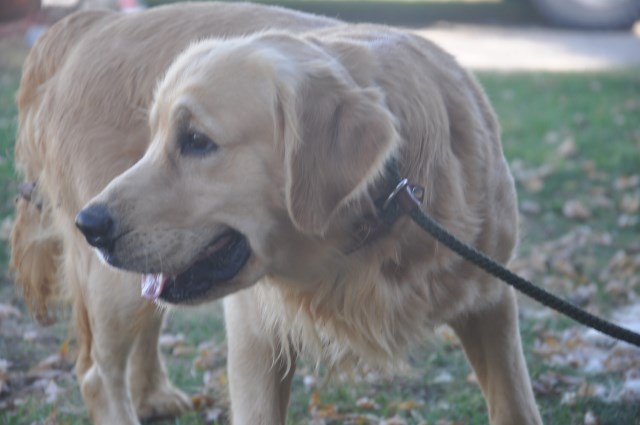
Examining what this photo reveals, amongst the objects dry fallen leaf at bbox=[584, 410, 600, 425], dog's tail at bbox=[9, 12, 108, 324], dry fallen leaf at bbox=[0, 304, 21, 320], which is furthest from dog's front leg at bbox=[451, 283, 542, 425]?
dry fallen leaf at bbox=[0, 304, 21, 320]

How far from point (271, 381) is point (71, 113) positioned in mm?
1408

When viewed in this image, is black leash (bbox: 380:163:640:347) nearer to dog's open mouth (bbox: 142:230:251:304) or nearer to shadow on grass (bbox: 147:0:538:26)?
dog's open mouth (bbox: 142:230:251:304)

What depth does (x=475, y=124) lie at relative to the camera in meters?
3.64

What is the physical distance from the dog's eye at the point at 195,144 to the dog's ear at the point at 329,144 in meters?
0.25

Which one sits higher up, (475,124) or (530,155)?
(475,124)

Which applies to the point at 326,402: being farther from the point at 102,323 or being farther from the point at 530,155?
the point at 530,155

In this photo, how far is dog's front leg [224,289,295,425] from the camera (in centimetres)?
376

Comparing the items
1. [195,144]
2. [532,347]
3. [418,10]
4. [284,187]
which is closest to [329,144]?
[284,187]

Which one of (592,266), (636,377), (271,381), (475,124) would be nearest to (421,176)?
(475,124)

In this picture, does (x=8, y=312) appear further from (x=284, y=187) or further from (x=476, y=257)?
(x=476, y=257)

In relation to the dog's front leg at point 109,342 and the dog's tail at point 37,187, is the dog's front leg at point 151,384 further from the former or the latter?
the dog's tail at point 37,187

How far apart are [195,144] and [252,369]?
933 mm

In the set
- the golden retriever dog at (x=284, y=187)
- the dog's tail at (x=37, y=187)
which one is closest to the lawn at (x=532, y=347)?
the dog's tail at (x=37, y=187)

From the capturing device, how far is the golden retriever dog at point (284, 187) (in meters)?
3.24
